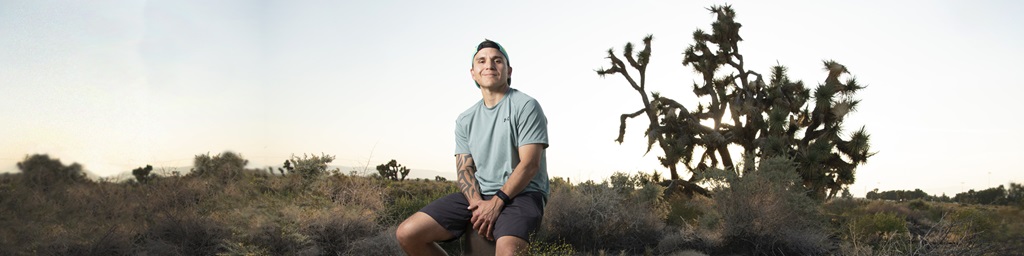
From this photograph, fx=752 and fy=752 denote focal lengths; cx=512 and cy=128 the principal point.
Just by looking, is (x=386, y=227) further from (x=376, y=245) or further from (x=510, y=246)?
(x=510, y=246)

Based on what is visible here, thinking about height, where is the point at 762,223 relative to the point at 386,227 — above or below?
above

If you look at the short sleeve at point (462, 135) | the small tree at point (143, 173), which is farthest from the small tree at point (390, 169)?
the short sleeve at point (462, 135)

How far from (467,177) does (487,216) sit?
0.39m

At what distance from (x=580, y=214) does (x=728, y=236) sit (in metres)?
1.78

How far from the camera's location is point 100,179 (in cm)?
1383

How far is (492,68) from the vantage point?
161 inches

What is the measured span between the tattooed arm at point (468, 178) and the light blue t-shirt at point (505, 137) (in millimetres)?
37

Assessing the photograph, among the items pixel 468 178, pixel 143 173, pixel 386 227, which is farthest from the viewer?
pixel 143 173

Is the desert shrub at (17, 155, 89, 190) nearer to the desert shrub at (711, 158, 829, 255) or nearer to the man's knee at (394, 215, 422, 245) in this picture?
the man's knee at (394, 215, 422, 245)

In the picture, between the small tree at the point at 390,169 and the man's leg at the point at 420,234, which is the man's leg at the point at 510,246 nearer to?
the man's leg at the point at 420,234

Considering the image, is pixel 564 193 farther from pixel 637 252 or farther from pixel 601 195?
pixel 637 252

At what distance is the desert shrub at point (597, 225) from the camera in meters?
9.10

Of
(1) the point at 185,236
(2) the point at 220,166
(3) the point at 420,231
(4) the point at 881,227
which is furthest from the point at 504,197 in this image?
(2) the point at 220,166

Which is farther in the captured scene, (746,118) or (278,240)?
(746,118)
